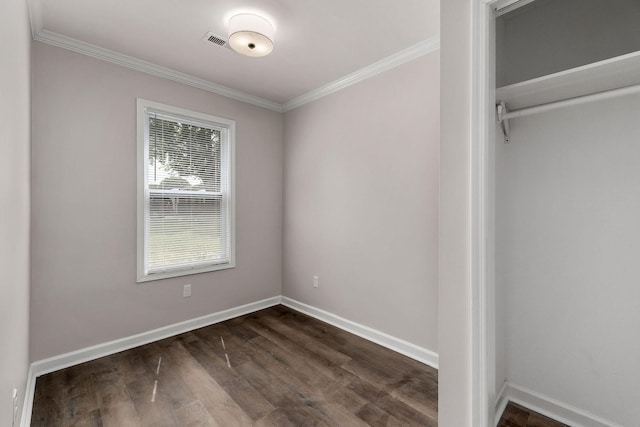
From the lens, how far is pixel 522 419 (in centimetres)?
175

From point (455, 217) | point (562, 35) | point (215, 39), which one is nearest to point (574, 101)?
point (562, 35)

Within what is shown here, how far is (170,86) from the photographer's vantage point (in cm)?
293

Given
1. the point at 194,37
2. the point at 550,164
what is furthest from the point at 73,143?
the point at 550,164

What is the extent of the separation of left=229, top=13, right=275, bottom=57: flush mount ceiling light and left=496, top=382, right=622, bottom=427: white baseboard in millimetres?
2812

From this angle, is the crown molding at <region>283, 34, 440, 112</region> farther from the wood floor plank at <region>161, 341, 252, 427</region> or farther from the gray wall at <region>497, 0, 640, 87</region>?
the wood floor plank at <region>161, 341, 252, 427</region>

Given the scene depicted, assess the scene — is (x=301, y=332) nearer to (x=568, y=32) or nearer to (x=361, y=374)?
(x=361, y=374)

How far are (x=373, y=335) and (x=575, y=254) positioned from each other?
1.74 meters

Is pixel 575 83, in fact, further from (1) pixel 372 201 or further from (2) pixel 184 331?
(2) pixel 184 331

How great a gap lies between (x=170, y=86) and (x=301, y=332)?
9.05 feet

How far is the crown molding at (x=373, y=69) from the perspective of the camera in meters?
2.39

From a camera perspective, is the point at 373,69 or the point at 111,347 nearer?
the point at 111,347

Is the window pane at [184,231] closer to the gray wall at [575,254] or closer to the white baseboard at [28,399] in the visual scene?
the white baseboard at [28,399]

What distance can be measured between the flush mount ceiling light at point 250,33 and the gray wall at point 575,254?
1810 millimetres

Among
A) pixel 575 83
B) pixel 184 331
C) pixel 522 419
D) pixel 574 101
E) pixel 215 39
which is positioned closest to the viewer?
pixel 575 83
